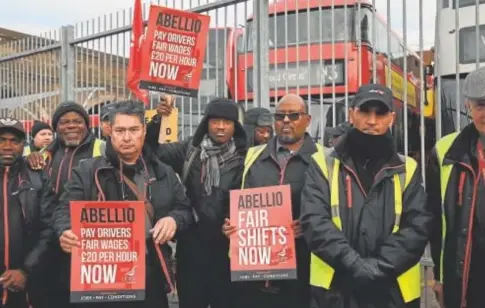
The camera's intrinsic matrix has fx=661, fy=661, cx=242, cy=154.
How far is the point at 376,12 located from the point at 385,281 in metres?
2.48

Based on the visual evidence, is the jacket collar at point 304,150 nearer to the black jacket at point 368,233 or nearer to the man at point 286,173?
the man at point 286,173

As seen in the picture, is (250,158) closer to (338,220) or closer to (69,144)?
(338,220)

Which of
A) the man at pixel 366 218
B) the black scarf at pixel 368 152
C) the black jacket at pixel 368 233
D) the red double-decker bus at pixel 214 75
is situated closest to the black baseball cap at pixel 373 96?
the man at pixel 366 218

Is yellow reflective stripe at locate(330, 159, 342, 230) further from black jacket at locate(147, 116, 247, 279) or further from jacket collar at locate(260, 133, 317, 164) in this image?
black jacket at locate(147, 116, 247, 279)

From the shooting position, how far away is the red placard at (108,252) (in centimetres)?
331

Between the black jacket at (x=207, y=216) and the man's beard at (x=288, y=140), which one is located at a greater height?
the man's beard at (x=288, y=140)

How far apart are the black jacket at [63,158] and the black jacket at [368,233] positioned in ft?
5.71

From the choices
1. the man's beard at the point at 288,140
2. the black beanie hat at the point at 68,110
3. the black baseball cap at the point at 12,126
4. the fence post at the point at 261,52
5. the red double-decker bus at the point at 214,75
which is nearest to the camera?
the black baseball cap at the point at 12,126

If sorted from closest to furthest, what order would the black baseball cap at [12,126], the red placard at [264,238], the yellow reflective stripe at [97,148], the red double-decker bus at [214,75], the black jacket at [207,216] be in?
1. the red placard at [264,238]
2. the black baseball cap at [12,126]
3. the black jacket at [207,216]
4. the yellow reflective stripe at [97,148]
5. the red double-decker bus at [214,75]

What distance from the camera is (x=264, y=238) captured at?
3.59 m

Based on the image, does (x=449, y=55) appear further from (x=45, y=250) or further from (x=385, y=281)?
(x=45, y=250)

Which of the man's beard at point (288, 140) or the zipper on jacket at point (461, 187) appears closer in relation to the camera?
the zipper on jacket at point (461, 187)

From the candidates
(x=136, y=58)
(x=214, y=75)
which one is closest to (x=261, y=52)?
(x=214, y=75)

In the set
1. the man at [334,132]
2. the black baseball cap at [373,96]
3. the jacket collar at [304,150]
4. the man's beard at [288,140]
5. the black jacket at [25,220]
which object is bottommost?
the black jacket at [25,220]
